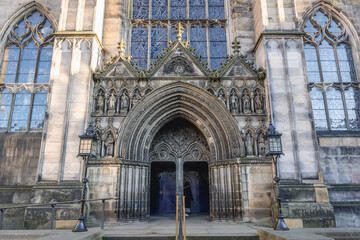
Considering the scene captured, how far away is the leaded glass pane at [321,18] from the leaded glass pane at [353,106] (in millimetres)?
3544

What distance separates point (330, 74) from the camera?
1224 centimetres

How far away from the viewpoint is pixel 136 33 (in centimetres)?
1362

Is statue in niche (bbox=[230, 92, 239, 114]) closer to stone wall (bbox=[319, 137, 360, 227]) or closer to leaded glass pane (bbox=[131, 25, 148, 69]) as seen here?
stone wall (bbox=[319, 137, 360, 227])

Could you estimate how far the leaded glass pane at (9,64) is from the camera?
482 inches

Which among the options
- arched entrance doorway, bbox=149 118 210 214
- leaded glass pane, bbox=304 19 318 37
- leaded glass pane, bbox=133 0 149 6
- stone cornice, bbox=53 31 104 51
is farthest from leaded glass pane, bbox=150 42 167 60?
leaded glass pane, bbox=304 19 318 37

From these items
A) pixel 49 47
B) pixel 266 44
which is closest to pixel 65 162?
pixel 49 47

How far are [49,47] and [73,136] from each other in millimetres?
5241

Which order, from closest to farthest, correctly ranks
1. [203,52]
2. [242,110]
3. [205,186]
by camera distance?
[242,110] → [203,52] → [205,186]

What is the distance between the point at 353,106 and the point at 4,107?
15.4 m

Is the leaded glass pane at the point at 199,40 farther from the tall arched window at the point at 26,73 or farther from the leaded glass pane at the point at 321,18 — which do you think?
the tall arched window at the point at 26,73

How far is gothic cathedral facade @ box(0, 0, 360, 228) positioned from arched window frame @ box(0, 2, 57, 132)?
0.16ft

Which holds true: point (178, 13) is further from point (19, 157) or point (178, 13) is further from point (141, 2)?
point (19, 157)

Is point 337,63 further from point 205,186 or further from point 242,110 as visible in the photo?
point 205,186

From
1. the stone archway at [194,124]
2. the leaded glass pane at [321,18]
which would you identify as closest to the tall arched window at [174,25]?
the stone archway at [194,124]
